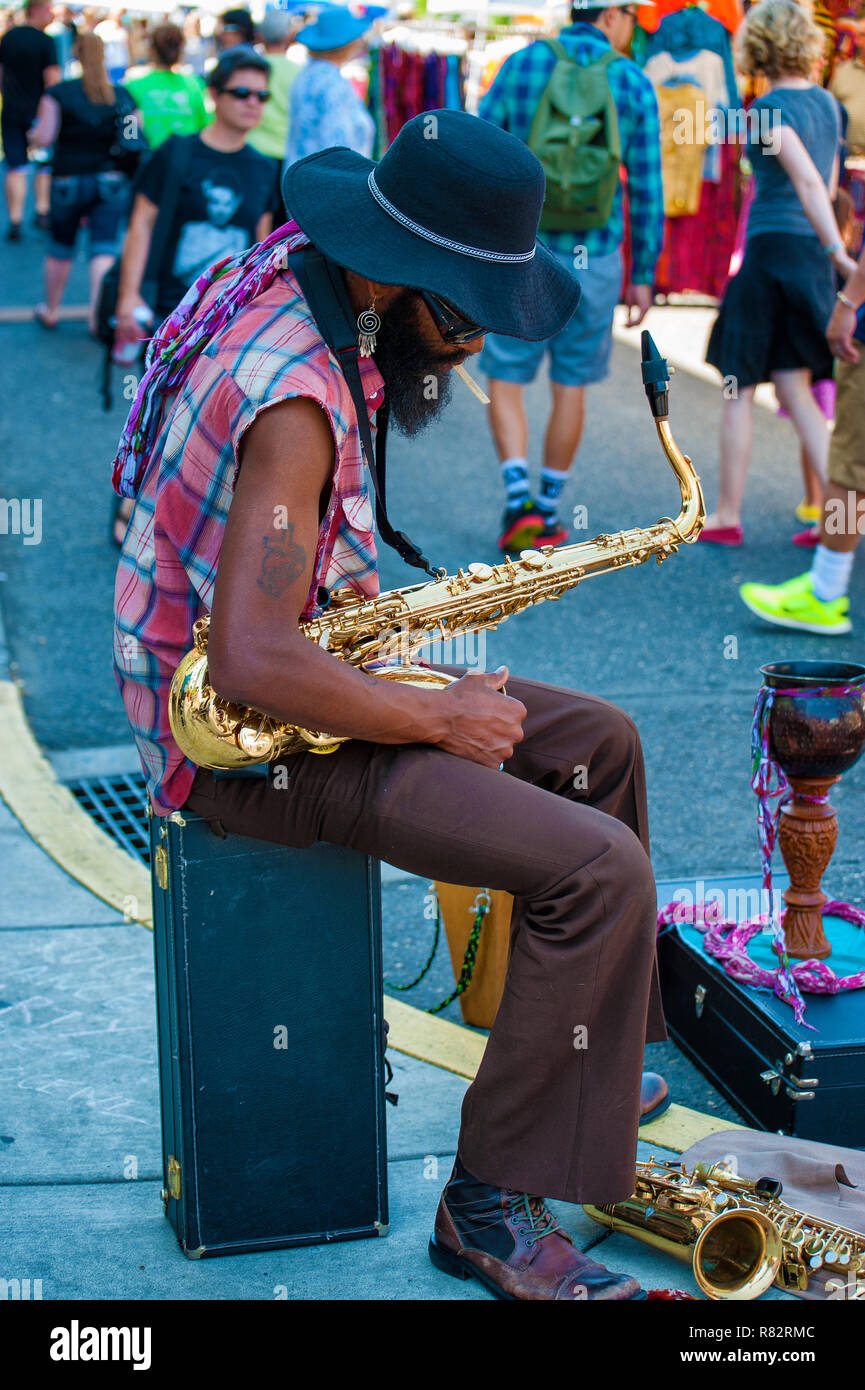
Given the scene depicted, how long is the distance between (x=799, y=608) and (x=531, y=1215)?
3689 mm

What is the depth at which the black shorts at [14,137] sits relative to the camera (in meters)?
13.0

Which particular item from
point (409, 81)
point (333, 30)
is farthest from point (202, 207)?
point (409, 81)

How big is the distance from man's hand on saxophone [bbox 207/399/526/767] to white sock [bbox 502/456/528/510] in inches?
164

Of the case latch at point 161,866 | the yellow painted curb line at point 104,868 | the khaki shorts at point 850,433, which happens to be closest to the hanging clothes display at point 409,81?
the khaki shorts at point 850,433

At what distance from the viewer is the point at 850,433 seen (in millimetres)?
5379

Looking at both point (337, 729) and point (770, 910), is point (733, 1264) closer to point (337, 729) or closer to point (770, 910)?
point (770, 910)

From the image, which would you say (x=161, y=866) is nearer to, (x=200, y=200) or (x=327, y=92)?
(x=200, y=200)

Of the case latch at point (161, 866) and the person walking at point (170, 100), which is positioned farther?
the person walking at point (170, 100)

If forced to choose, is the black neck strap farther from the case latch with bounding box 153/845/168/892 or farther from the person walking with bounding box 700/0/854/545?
the person walking with bounding box 700/0/854/545

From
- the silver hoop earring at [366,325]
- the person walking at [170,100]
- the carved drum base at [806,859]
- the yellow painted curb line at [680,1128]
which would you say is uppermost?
the silver hoop earring at [366,325]

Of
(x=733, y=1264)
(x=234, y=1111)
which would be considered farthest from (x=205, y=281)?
(x=733, y=1264)

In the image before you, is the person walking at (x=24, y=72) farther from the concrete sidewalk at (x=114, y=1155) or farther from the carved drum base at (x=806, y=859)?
the carved drum base at (x=806, y=859)

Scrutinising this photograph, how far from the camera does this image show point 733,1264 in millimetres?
2533

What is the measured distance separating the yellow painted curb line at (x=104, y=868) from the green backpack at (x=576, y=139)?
9.86ft
